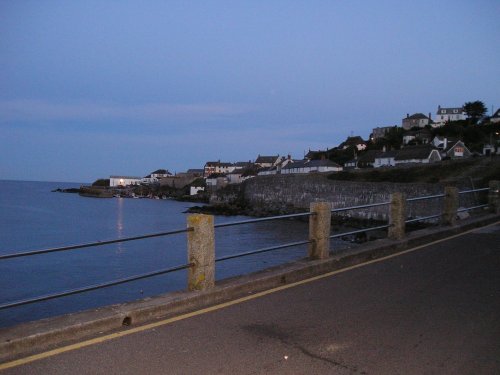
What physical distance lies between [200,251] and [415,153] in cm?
9671

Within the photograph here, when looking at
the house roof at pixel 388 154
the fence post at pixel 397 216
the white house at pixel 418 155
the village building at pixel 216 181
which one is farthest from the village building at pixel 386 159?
the fence post at pixel 397 216

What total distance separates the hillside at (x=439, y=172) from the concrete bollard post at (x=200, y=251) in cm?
5379

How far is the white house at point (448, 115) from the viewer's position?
5443 inches

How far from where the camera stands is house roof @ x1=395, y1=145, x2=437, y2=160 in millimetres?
94175

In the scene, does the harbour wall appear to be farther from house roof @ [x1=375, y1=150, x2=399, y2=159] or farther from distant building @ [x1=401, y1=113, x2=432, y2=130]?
distant building @ [x1=401, y1=113, x2=432, y2=130]

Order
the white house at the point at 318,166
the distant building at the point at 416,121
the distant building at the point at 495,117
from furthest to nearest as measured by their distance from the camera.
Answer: the distant building at the point at 416,121 → the distant building at the point at 495,117 → the white house at the point at 318,166

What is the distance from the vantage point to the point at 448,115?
140875 mm

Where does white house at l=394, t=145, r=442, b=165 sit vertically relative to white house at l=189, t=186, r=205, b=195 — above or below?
above

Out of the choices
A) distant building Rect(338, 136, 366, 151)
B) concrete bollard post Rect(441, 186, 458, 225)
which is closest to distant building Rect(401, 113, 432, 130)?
distant building Rect(338, 136, 366, 151)

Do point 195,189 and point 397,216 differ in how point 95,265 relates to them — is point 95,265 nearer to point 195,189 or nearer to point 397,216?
point 397,216

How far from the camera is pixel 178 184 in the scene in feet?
593

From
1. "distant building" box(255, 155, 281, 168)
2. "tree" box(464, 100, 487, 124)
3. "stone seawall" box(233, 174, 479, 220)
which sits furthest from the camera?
"distant building" box(255, 155, 281, 168)

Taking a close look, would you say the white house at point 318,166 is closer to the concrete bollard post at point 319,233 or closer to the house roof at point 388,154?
the house roof at point 388,154

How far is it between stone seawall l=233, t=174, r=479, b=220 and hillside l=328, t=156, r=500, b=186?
6298mm
